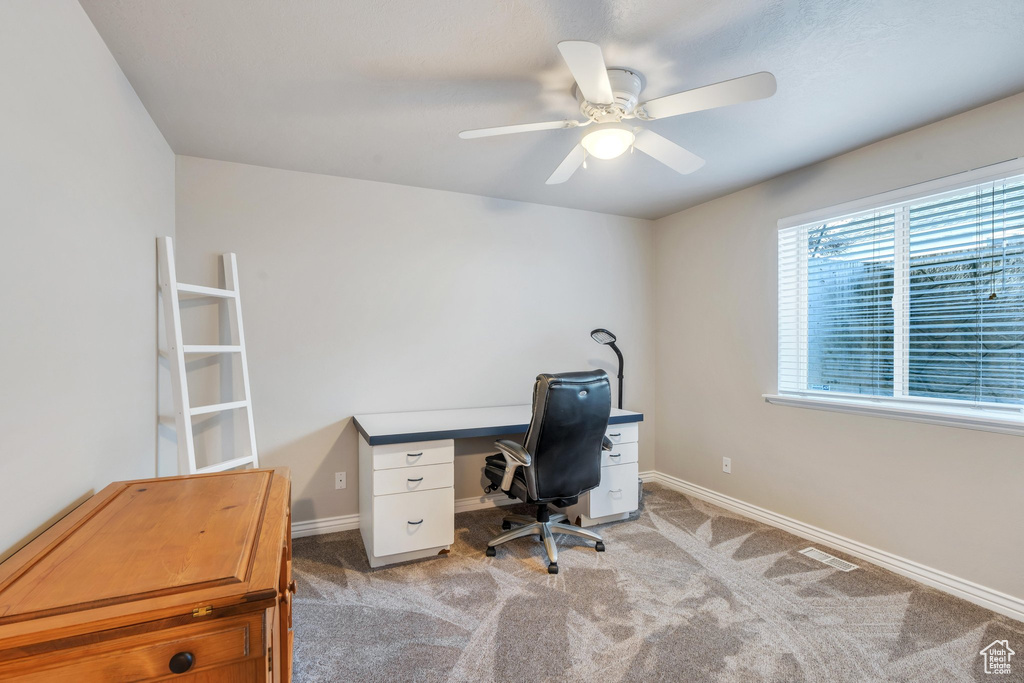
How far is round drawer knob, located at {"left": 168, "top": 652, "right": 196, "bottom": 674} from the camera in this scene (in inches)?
32.3

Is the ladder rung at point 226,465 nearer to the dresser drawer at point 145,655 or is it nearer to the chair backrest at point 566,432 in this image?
the chair backrest at point 566,432

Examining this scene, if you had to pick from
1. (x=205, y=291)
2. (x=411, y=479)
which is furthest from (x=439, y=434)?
(x=205, y=291)

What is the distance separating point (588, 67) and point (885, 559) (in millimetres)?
2826

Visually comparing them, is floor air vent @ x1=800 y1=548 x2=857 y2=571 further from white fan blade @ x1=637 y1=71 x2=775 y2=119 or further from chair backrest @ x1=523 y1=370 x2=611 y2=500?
white fan blade @ x1=637 y1=71 x2=775 y2=119

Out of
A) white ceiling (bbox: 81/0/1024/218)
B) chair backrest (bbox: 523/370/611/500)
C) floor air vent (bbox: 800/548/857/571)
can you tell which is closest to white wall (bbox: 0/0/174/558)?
white ceiling (bbox: 81/0/1024/218)

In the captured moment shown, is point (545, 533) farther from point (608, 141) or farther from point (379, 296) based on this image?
point (608, 141)

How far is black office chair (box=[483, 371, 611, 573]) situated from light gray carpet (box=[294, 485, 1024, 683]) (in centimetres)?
32

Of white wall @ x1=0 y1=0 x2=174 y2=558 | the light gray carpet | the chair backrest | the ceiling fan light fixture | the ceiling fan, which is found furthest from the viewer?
the chair backrest

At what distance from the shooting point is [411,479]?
2.49 metres

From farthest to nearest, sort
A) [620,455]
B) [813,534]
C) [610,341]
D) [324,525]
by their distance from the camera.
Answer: [610,341], [620,455], [324,525], [813,534]

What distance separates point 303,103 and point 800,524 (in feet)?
11.8

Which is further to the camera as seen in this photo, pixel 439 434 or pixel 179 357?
pixel 439 434

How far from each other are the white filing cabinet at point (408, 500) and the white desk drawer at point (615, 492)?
0.97 metres

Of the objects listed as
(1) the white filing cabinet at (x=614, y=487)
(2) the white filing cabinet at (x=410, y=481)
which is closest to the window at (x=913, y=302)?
(1) the white filing cabinet at (x=614, y=487)
